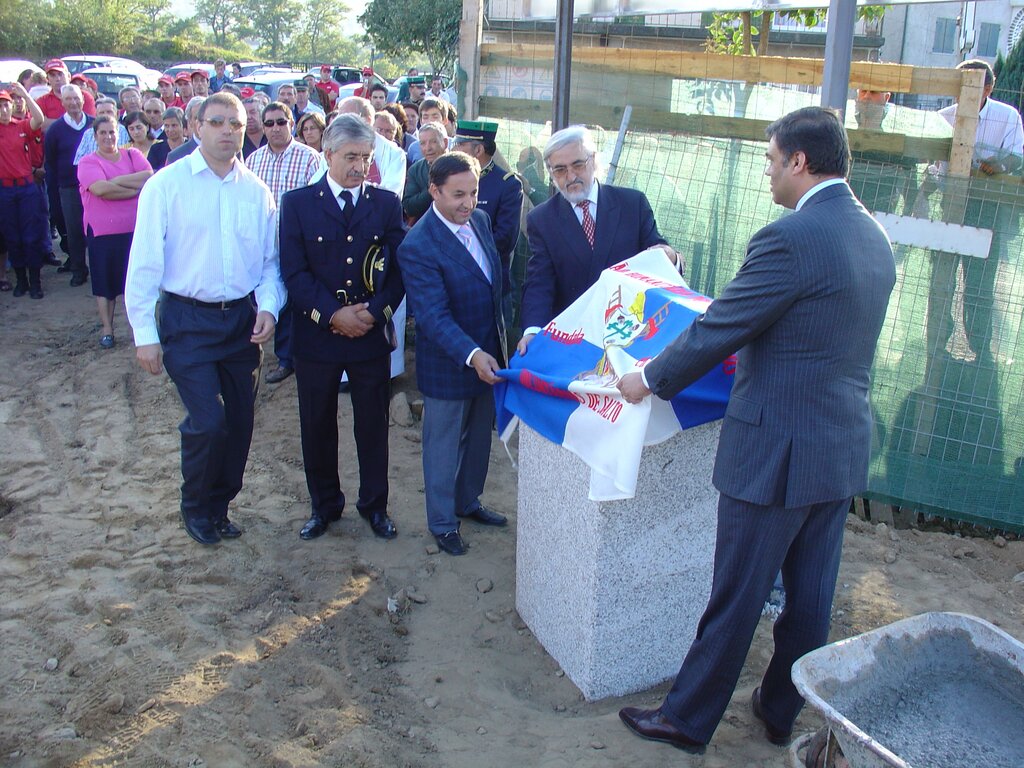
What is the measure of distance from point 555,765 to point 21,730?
6.04 feet

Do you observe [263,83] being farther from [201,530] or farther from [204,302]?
[201,530]

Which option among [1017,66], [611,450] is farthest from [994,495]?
[1017,66]

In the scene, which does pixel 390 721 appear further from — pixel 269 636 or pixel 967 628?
pixel 967 628

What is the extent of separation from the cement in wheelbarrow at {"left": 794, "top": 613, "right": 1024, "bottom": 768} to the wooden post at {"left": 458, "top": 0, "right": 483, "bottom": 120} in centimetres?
595

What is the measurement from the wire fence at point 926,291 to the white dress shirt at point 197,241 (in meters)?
2.53

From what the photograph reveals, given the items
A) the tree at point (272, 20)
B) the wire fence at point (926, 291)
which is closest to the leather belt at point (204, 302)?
the wire fence at point (926, 291)

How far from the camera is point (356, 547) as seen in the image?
4691 mm

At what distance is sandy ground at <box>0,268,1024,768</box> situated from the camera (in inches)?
127

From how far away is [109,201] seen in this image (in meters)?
7.29

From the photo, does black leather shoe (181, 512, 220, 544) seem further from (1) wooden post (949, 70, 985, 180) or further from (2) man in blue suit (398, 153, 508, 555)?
(1) wooden post (949, 70, 985, 180)

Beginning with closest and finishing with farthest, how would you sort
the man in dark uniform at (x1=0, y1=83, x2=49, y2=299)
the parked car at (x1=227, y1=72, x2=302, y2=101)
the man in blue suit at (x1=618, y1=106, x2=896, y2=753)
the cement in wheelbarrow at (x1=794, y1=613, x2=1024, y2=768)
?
1. the cement in wheelbarrow at (x1=794, y1=613, x2=1024, y2=768)
2. the man in blue suit at (x1=618, y1=106, x2=896, y2=753)
3. the man in dark uniform at (x1=0, y1=83, x2=49, y2=299)
4. the parked car at (x1=227, y1=72, x2=302, y2=101)

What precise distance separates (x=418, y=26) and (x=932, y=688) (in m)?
34.4

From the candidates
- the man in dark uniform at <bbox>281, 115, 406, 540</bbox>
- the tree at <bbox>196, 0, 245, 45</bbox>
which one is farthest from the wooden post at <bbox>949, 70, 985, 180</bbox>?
the tree at <bbox>196, 0, 245, 45</bbox>

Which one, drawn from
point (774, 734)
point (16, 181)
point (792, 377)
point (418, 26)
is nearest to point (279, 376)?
point (16, 181)
